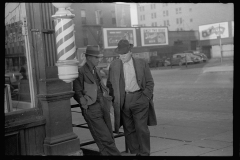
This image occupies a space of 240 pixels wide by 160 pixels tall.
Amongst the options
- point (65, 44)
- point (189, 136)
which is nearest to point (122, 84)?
point (65, 44)

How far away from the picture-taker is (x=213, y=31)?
140 feet

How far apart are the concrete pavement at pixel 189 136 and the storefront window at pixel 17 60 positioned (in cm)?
154

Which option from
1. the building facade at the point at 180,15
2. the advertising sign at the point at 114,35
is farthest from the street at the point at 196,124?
the building facade at the point at 180,15

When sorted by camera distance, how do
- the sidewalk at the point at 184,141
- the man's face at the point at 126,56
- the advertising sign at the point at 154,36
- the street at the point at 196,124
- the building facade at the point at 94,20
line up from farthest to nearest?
the building facade at the point at 94,20, the advertising sign at the point at 154,36, the street at the point at 196,124, the sidewalk at the point at 184,141, the man's face at the point at 126,56

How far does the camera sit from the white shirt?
5098 millimetres

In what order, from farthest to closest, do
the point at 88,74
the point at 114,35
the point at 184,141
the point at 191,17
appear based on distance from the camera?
1. the point at 191,17
2. the point at 114,35
3. the point at 184,141
4. the point at 88,74

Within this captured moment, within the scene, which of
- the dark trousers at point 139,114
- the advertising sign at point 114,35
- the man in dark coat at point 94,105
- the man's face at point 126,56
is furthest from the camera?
the advertising sign at point 114,35

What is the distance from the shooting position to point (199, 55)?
38.0m

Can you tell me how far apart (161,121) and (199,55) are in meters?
31.2

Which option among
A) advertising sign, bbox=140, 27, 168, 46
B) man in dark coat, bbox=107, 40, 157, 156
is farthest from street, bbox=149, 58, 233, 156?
advertising sign, bbox=140, 27, 168, 46

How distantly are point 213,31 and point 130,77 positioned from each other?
40335 mm

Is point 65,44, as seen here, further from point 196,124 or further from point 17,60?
point 196,124

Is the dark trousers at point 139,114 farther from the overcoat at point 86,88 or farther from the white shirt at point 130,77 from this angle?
the overcoat at point 86,88

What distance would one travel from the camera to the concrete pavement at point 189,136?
5.36 m
